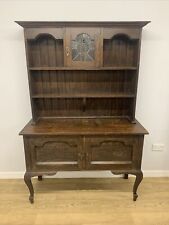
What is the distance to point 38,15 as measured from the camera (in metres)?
2.07

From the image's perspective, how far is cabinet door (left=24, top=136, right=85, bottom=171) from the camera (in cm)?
190

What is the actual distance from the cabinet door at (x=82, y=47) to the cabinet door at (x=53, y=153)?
0.75m

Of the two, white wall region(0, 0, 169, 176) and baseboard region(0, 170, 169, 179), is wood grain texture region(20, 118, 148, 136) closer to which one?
white wall region(0, 0, 169, 176)

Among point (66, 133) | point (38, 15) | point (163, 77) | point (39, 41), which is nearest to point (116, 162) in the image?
point (66, 133)

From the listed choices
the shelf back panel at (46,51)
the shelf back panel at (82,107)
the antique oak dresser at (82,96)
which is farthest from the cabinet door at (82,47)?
the shelf back panel at (82,107)

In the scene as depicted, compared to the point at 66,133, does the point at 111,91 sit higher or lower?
higher

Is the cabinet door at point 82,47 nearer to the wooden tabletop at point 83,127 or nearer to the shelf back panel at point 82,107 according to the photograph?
the shelf back panel at point 82,107

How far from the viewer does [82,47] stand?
1963 millimetres

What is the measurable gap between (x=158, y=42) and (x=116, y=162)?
135 centimetres

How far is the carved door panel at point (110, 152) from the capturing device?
1912mm

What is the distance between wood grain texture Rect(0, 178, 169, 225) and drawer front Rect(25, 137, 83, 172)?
0.41 meters

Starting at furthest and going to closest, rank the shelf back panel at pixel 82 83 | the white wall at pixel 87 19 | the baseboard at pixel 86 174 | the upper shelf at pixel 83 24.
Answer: the baseboard at pixel 86 174, the shelf back panel at pixel 82 83, the white wall at pixel 87 19, the upper shelf at pixel 83 24

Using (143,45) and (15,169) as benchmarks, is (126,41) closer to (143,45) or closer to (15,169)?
(143,45)

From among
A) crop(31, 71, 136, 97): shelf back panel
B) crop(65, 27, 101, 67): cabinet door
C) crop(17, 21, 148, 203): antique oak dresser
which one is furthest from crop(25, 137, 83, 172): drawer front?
crop(65, 27, 101, 67): cabinet door
